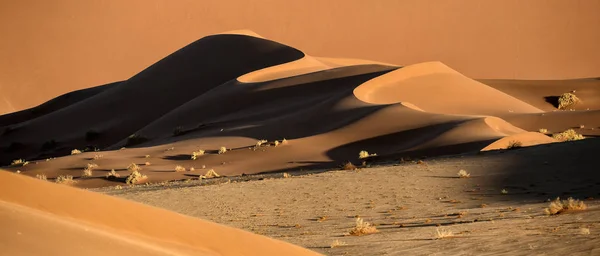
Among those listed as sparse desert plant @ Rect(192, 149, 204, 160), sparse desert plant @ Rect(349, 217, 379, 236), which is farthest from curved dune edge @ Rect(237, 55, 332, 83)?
sparse desert plant @ Rect(349, 217, 379, 236)

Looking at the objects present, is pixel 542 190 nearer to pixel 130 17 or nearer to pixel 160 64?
pixel 160 64

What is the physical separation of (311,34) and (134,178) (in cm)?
5908

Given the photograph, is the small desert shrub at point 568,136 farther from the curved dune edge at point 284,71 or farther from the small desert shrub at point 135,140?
the small desert shrub at point 135,140

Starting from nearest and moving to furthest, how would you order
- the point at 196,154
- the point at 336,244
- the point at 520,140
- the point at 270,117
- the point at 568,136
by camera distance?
the point at 336,244 < the point at 520,140 < the point at 568,136 < the point at 196,154 < the point at 270,117

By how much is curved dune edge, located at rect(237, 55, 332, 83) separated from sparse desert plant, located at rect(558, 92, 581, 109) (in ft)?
45.3

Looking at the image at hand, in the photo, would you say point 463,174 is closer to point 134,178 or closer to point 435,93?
point 134,178

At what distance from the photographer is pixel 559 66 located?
7700cm

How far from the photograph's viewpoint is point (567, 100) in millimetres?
51562

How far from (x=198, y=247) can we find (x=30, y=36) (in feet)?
281

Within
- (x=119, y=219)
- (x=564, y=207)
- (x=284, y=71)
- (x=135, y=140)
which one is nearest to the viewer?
(x=119, y=219)

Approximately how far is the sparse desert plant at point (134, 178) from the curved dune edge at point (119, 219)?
1820cm

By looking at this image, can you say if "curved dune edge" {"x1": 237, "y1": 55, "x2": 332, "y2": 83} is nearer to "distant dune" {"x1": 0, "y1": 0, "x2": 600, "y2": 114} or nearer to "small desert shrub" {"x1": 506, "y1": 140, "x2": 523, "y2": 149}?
"small desert shrub" {"x1": 506, "y1": 140, "x2": 523, "y2": 149}

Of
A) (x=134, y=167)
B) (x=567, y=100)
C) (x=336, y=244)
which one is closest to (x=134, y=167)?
(x=134, y=167)

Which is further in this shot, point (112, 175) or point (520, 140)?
point (112, 175)
